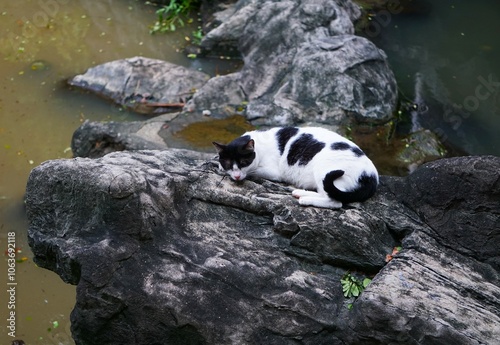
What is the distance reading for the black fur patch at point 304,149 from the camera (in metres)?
5.97

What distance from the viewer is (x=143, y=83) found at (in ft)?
36.5

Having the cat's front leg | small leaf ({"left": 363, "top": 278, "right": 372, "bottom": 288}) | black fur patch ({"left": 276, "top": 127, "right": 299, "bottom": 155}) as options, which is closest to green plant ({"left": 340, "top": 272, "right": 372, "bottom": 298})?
small leaf ({"left": 363, "top": 278, "right": 372, "bottom": 288})

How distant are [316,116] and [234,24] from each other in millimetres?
3555

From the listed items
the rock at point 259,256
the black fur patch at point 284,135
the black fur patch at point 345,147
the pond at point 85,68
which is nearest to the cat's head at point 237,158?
the rock at point 259,256

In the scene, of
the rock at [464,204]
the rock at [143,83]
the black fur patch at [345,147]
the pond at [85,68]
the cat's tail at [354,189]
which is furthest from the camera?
the rock at [143,83]

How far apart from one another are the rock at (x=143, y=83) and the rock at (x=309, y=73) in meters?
0.90

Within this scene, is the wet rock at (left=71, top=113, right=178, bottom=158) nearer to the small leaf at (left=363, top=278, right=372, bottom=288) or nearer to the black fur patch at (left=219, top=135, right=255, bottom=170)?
the black fur patch at (left=219, top=135, right=255, bottom=170)

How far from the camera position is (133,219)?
211 inches

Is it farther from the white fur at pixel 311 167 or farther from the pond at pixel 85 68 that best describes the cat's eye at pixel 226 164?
the pond at pixel 85 68

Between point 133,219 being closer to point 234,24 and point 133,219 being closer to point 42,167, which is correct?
point 42,167

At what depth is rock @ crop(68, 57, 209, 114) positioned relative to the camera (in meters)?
10.9

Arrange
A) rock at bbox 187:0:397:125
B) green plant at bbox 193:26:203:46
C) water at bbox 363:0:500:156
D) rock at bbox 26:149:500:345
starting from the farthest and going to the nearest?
1. green plant at bbox 193:26:203:46
2. water at bbox 363:0:500:156
3. rock at bbox 187:0:397:125
4. rock at bbox 26:149:500:345

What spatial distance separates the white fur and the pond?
124 inches

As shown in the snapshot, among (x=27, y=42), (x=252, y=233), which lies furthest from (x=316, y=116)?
(x=27, y=42)
